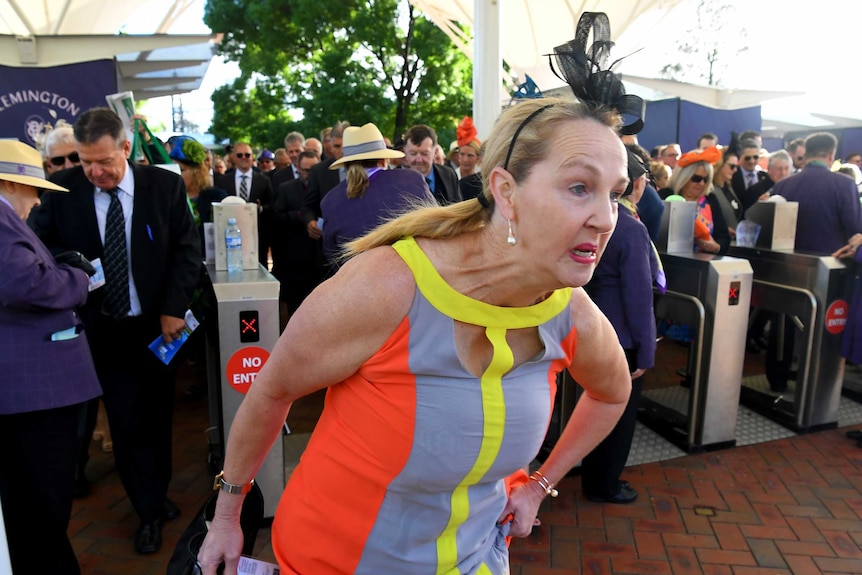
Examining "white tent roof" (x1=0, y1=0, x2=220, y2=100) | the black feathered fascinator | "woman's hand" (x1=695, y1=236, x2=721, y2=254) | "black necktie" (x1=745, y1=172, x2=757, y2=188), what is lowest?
"woman's hand" (x1=695, y1=236, x2=721, y2=254)

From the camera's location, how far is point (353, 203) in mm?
4305

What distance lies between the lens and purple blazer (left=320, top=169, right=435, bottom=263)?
4246mm

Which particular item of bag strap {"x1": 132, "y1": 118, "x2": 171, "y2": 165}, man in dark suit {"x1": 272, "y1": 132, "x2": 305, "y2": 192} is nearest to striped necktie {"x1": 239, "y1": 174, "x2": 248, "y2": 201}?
man in dark suit {"x1": 272, "y1": 132, "x2": 305, "y2": 192}

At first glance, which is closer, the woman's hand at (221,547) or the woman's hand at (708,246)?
the woman's hand at (221,547)

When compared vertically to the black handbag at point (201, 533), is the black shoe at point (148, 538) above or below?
below

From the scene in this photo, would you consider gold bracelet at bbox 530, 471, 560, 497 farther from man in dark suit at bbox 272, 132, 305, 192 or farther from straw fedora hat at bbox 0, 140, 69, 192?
man in dark suit at bbox 272, 132, 305, 192

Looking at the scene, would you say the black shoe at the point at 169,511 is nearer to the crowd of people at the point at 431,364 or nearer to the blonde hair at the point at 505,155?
the crowd of people at the point at 431,364

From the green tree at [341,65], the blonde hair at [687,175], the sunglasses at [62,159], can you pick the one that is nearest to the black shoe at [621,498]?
the blonde hair at [687,175]

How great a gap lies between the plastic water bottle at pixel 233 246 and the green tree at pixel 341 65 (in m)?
14.8

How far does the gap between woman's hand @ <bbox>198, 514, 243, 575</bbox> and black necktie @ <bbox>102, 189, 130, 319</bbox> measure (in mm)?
2030

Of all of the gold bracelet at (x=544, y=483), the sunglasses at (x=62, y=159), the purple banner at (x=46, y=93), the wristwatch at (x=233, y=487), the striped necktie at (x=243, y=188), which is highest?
the purple banner at (x=46, y=93)

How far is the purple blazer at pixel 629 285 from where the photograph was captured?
11.4 feet

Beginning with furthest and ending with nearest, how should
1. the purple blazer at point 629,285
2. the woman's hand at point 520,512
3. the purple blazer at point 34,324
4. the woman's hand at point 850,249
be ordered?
the woman's hand at point 850,249
the purple blazer at point 629,285
the purple blazer at point 34,324
the woman's hand at point 520,512

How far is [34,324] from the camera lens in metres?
2.58
